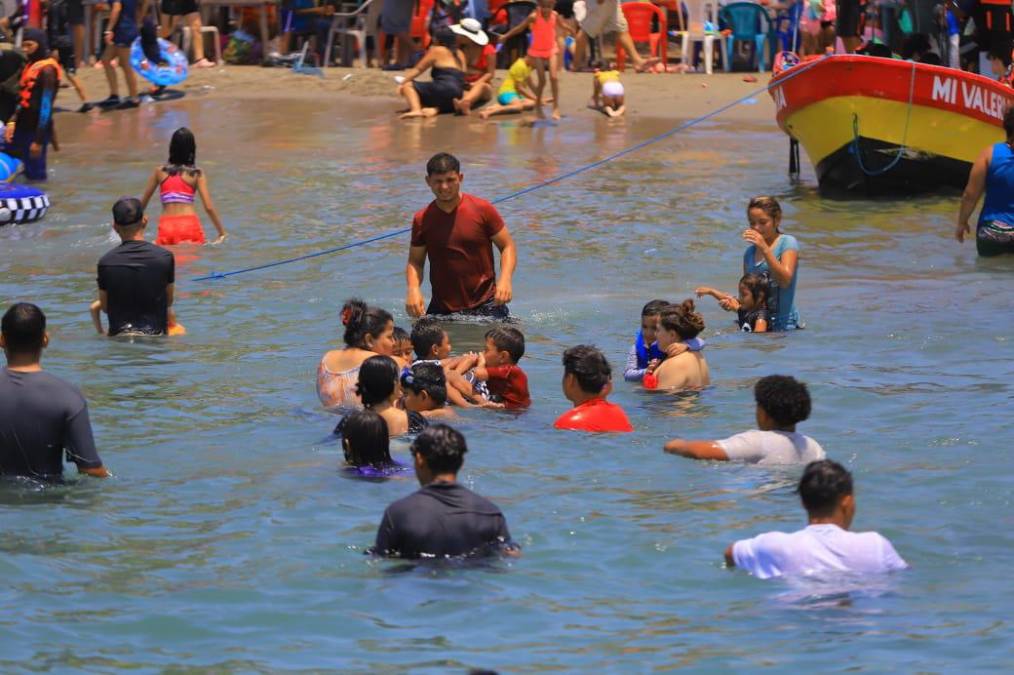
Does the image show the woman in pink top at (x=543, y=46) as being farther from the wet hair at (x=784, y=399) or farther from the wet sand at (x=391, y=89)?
the wet hair at (x=784, y=399)

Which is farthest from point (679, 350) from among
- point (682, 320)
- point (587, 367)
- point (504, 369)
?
point (587, 367)

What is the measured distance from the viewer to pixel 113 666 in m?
6.23

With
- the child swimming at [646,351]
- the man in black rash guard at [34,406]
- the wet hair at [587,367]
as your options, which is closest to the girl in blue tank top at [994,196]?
the child swimming at [646,351]

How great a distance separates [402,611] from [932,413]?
436 cm

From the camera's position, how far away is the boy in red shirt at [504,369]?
961 cm

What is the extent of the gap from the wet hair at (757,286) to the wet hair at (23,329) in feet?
17.6

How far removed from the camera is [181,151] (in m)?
14.3

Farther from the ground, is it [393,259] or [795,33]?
[795,33]

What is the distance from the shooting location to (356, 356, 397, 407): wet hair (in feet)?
27.7

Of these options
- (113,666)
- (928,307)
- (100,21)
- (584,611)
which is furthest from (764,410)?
(100,21)

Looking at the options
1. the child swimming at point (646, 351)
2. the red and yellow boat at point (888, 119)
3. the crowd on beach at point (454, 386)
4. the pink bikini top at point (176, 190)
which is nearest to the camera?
the crowd on beach at point (454, 386)

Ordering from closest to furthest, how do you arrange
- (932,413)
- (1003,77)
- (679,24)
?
(932,413) < (1003,77) < (679,24)

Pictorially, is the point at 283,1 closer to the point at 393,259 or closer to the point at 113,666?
the point at 393,259

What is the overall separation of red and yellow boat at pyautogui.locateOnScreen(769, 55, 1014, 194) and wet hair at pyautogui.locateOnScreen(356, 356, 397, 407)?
34.0 ft
